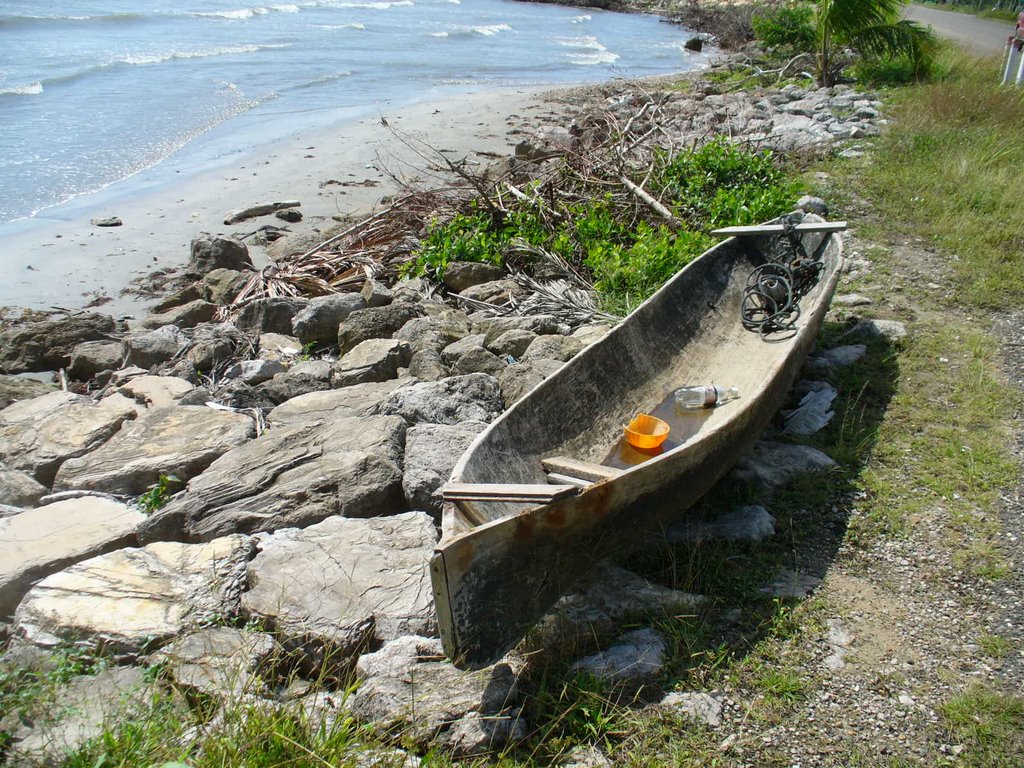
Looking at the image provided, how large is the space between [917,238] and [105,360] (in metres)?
7.96

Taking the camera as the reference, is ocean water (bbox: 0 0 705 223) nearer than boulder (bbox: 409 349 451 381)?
No

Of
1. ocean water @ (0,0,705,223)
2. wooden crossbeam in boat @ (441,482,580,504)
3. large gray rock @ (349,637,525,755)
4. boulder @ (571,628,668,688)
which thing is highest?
ocean water @ (0,0,705,223)

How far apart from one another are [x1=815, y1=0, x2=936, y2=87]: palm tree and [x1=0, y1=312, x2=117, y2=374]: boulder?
13.6 metres

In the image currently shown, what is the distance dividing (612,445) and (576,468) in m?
0.81

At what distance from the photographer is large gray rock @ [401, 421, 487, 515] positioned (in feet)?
14.7

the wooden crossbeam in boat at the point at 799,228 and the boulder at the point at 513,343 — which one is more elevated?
the wooden crossbeam in boat at the point at 799,228

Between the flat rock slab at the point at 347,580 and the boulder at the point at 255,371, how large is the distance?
2636mm

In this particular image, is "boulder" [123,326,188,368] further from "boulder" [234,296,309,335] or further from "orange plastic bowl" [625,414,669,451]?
"orange plastic bowl" [625,414,669,451]

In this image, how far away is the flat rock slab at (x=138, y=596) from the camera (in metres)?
3.58

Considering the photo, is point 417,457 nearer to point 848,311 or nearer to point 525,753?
point 525,753

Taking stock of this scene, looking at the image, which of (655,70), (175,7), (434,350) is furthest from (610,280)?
(175,7)

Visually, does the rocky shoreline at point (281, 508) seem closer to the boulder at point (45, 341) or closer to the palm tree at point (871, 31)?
the boulder at point (45, 341)

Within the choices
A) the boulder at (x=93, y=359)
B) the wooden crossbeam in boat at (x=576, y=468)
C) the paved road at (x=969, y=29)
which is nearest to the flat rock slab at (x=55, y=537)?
the wooden crossbeam in boat at (x=576, y=468)

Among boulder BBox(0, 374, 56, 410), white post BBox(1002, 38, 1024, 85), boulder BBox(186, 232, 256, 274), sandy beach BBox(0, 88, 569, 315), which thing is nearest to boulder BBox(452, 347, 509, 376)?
boulder BBox(0, 374, 56, 410)
